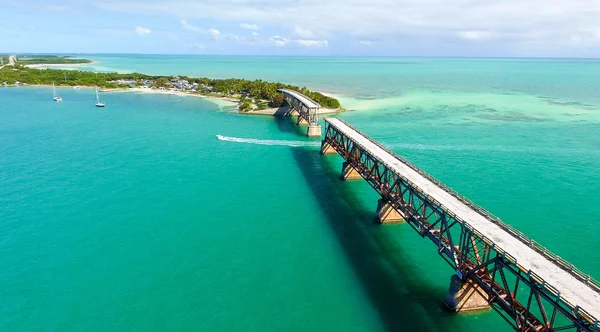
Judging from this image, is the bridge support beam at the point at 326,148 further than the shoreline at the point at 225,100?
No

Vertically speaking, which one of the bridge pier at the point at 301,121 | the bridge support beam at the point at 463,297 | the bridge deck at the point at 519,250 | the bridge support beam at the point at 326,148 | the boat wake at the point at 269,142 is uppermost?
the bridge deck at the point at 519,250

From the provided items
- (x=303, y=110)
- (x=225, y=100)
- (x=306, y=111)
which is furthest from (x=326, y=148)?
(x=225, y=100)

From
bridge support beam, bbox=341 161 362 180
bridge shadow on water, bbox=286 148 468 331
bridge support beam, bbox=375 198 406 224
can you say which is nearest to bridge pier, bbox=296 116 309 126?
bridge support beam, bbox=341 161 362 180

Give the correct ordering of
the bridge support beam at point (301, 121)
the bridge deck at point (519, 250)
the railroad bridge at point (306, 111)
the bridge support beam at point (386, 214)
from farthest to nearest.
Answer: the bridge support beam at point (301, 121) → the railroad bridge at point (306, 111) → the bridge support beam at point (386, 214) → the bridge deck at point (519, 250)

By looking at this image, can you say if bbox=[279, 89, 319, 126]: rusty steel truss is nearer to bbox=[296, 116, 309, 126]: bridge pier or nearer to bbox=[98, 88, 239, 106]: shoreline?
bbox=[296, 116, 309, 126]: bridge pier

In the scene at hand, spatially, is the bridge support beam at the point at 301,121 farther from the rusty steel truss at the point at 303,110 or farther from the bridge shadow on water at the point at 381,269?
the bridge shadow on water at the point at 381,269

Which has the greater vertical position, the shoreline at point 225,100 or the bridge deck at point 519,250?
the bridge deck at point 519,250

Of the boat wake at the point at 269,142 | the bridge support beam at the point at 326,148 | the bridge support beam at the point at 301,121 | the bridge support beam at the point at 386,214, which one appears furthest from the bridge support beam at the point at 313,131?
the bridge support beam at the point at 386,214

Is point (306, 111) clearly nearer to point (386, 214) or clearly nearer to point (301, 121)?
point (301, 121)
